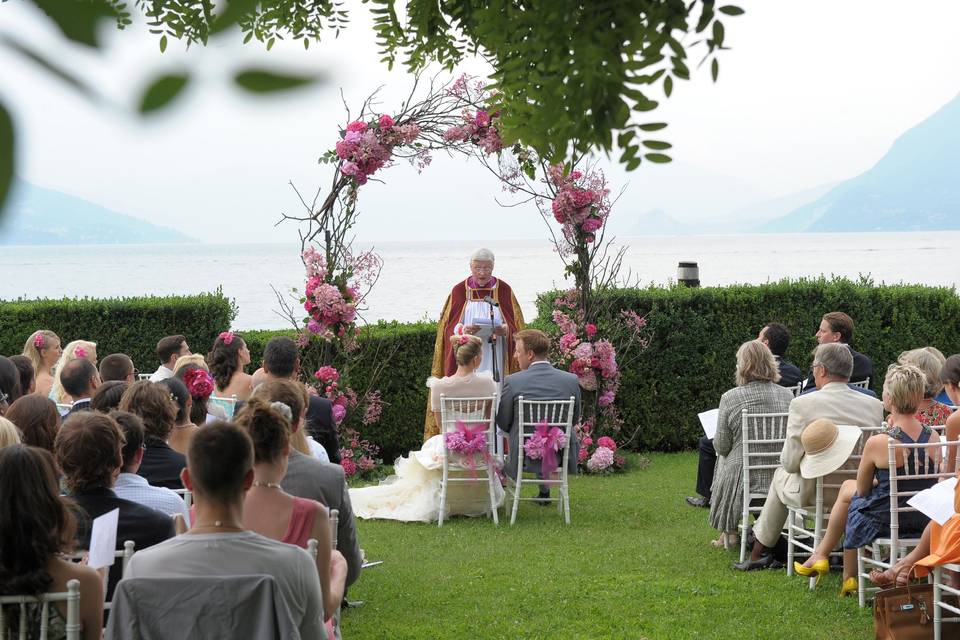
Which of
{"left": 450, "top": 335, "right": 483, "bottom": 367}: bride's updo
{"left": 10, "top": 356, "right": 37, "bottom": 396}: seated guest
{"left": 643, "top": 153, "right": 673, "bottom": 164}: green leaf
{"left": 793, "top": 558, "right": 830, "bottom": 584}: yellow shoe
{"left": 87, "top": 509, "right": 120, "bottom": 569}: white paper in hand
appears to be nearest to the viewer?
{"left": 643, "top": 153, "right": 673, "bottom": 164}: green leaf

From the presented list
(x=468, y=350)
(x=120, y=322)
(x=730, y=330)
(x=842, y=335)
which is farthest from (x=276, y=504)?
(x=730, y=330)

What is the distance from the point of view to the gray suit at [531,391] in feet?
27.0

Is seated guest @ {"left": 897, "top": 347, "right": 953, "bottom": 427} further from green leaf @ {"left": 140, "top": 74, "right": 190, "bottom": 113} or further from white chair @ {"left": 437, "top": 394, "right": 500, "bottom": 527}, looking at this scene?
green leaf @ {"left": 140, "top": 74, "right": 190, "bottom": 113}

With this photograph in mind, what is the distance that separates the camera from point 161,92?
2.14ft

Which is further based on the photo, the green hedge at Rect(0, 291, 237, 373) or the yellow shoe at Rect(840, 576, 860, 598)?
the green hedge at Rect(0, 291, 237, 373)

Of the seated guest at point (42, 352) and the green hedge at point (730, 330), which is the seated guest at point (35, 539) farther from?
the green hedge at point (730, 330)

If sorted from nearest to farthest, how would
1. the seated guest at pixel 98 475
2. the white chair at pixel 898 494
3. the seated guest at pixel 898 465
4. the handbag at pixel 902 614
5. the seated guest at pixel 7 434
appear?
the seated guest at pixel 98 475, the seated guest at pixel 7 434, the handbag at pixel 902 614, the white chair at pixel 898 494, the seated guest at pixel 898 465

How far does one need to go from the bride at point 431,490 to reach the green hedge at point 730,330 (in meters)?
3.20

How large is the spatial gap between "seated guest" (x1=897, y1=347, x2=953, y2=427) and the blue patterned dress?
1.18m

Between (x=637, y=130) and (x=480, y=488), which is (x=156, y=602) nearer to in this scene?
(x=637, y=130)

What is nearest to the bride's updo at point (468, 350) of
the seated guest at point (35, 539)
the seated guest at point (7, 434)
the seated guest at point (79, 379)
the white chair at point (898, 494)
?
the seated guest at point (79, 379)

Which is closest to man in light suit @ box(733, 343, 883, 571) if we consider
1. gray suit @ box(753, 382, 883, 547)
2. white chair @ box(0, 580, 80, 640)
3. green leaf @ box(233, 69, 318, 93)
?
gray suit @ box(753, 382, 883, 547)

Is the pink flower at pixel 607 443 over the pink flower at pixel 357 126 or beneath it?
beneath

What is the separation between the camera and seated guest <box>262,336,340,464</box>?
639 cm
